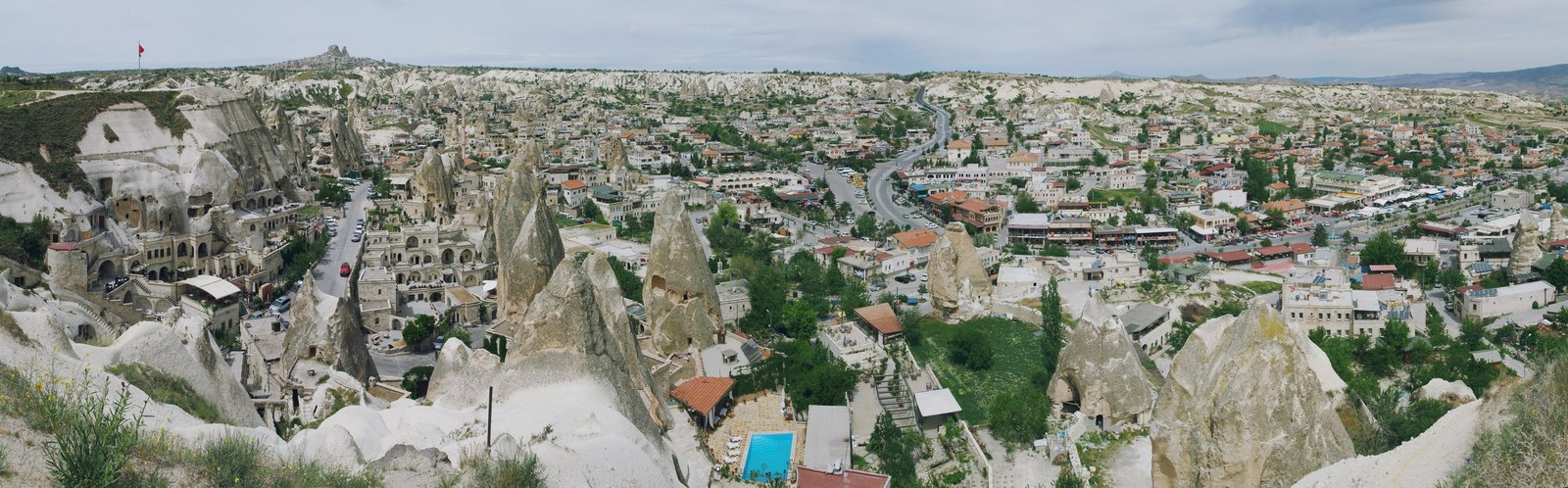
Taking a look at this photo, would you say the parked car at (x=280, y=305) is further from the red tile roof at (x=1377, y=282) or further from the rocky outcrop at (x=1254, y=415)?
the red tile roof at (x=1377, y=282)

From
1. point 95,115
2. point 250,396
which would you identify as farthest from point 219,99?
point 250,396

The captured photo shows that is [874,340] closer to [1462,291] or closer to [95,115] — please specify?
[1462,291]

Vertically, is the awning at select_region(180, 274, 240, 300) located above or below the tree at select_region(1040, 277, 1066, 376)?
above

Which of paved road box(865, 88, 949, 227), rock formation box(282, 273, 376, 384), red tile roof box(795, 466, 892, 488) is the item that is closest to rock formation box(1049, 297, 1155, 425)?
red tile roof box(795, 466, 892, 488)

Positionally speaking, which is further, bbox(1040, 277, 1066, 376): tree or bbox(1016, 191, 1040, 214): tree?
bbox(1016, 191, 1040, 214): tree

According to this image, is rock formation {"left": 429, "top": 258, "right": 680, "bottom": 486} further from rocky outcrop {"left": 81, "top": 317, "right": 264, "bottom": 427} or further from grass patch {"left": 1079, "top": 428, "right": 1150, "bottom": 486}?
grass patch {"left": 1079, "top": 428, "right": 1150, "bottom": 486}
